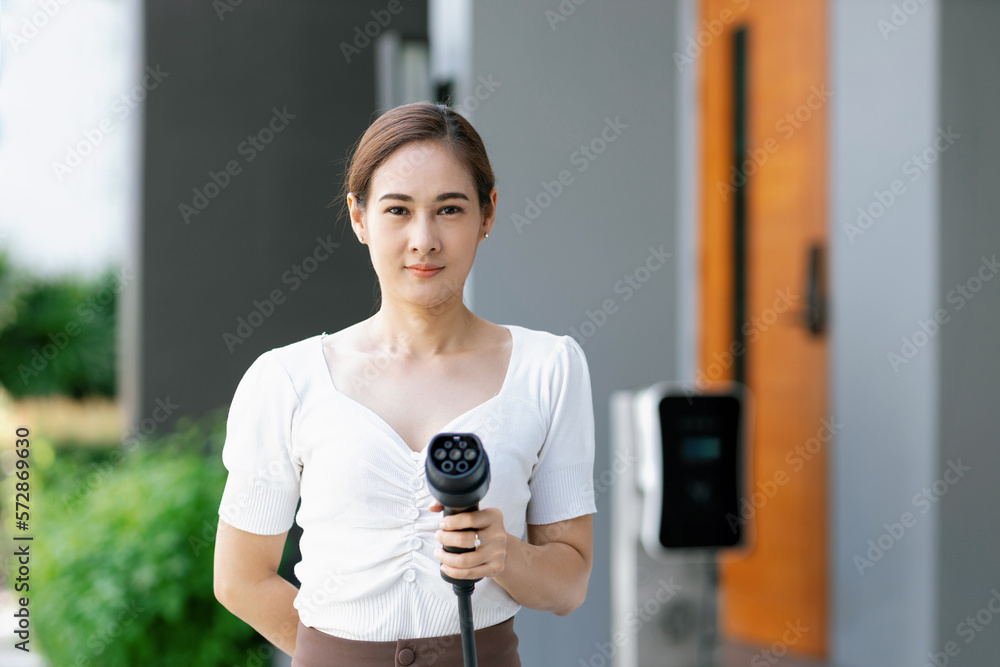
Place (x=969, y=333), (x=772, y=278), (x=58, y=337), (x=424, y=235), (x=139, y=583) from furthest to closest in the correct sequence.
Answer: (x=58, y=337) < (x=772, y=278) < (x=969, y=333) < (x=139, y=583) < (x=424, y=235)

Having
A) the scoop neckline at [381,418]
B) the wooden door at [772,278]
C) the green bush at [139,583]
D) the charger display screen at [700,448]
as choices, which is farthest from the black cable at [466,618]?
the wooden door at [772,278]

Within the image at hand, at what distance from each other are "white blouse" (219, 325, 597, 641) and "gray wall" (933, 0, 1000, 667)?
7.89ft

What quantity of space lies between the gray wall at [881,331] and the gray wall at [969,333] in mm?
46

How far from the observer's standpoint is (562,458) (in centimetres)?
111

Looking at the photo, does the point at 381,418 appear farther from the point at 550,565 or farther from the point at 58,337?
the point at 58,337

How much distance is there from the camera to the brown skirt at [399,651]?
3.47 ft

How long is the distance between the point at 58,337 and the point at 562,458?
604 cm

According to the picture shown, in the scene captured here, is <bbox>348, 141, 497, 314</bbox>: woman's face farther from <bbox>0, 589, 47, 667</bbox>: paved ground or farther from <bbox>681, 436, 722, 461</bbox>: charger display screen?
<bbox>0, 589, 47, 667</bbox>: paved ground

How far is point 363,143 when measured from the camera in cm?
110

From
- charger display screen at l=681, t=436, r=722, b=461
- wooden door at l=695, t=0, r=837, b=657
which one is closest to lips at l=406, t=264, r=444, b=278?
charger display screen at l=681, t=436, r=722, b=461

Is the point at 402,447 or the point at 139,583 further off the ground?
the point at 402,447

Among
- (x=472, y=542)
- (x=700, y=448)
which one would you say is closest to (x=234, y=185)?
(x=700, y=448)

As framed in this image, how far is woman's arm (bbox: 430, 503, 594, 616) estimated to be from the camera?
0.91m

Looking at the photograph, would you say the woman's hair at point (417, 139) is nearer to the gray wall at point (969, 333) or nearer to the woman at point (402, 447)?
the woman at point (402, 447)
